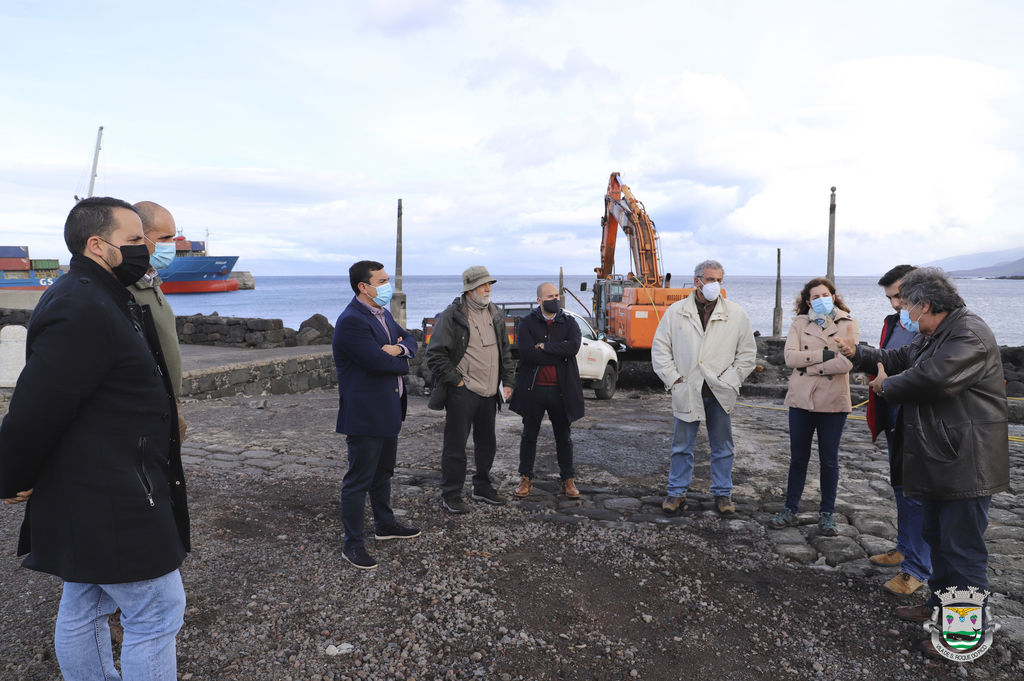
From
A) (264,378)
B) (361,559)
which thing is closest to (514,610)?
(361,559)

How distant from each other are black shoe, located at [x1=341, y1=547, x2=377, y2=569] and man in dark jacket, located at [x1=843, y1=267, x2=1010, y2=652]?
276cm

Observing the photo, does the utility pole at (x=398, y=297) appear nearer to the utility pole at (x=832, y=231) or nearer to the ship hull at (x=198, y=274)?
the utility pole at (x=832, y=231)

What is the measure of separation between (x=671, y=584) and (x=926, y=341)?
1.79m

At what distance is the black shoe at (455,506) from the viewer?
15.2 ft

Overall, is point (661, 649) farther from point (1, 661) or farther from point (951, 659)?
point (1, 661)

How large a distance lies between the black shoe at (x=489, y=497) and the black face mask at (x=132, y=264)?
3.38 meters

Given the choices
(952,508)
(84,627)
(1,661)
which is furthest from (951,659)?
(1,661)

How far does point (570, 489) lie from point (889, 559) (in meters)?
2.21

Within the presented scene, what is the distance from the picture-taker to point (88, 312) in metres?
1.79

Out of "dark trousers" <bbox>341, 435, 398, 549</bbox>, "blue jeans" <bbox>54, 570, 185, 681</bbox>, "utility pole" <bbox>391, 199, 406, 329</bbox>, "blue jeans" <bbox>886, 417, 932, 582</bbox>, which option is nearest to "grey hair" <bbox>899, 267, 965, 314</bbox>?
"blue jeans" <bbox>886, 417, 932, 582</bbox>

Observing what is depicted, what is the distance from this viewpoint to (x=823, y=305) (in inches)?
163

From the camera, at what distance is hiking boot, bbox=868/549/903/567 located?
3.76 metres

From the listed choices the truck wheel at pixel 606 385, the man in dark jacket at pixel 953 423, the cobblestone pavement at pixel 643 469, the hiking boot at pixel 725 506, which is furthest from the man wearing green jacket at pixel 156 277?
the truck wheel at pixel 606 385

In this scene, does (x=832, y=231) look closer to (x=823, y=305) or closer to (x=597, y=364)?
(x=597, y=364)
